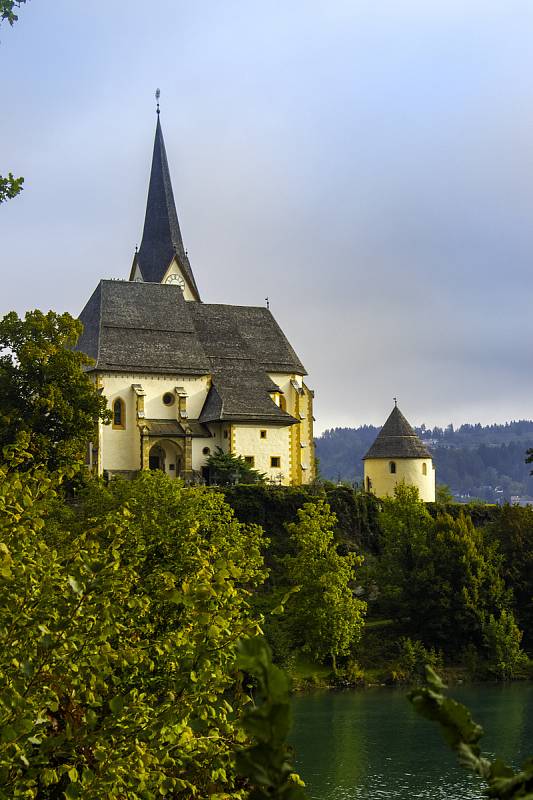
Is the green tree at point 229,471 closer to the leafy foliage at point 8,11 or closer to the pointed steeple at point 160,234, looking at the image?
the pointed steeple at point 160,234

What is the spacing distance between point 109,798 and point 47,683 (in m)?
1.37

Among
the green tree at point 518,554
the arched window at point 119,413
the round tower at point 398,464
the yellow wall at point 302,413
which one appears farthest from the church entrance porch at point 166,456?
the green tree at point 518,554

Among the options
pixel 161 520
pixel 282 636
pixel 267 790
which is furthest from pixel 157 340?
pixel 267 790

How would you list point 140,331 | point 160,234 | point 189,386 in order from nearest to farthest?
1. point 189,386
2. point 140,331
3. point 160,234

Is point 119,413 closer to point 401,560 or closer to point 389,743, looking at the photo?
point 401,560

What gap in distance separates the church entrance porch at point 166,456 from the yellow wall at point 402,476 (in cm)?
1742

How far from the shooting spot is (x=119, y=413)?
234ft

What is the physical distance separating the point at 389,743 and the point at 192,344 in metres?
40.6

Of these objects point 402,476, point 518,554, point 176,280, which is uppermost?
point 176,280

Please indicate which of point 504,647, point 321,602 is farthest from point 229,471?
point 504,647

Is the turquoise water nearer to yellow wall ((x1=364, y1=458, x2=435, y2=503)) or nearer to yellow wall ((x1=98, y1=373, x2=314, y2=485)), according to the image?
yellow wall ((x1=98, y1=373, x2=314, y2=485))

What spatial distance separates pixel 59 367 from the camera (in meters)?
56.2

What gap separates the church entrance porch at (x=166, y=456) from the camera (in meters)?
71.0

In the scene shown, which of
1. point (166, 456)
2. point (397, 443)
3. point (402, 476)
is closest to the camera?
point (166, 456)
